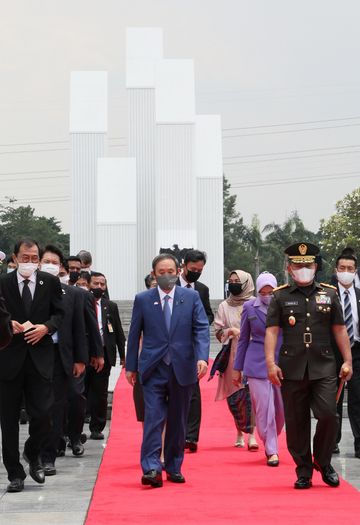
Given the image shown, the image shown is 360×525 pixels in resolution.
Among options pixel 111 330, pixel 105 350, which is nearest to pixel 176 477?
pixel 105 350

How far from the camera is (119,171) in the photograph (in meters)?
51.8

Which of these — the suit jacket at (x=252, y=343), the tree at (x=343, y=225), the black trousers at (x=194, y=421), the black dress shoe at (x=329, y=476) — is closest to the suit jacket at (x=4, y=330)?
the black dress shoe at (x=329, y=476)

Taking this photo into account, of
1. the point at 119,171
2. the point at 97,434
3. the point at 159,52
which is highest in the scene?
the point at 159,52

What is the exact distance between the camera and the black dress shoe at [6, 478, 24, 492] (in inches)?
355

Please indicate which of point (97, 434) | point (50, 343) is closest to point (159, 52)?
point (97, 434)

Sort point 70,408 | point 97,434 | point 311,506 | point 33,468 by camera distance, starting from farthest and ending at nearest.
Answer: point 97,434 → point 70,408 → point 33,468 → point 311,506

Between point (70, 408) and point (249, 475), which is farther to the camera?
point (70, 408)

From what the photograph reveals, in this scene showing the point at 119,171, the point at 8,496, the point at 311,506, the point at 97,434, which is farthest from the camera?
the point at 119,171

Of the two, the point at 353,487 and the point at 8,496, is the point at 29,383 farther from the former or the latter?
the point at 353,487

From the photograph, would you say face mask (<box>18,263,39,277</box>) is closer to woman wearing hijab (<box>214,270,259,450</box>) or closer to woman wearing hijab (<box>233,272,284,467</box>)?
woman wearing hijab (<box>233,272,284,467</box>)

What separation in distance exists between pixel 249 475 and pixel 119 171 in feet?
138

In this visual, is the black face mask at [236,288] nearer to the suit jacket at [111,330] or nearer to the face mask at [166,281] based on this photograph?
the suit jacket at [111,330]

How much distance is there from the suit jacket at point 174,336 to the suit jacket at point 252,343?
1.67 metres

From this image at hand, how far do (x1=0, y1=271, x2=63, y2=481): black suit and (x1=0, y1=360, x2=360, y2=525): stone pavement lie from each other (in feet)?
0.95
